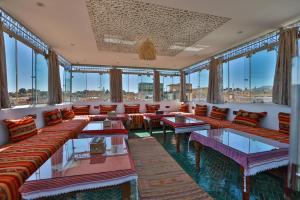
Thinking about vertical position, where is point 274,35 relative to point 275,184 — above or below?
above

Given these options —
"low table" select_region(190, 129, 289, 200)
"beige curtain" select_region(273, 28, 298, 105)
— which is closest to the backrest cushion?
"beige curtain" select_region(273, 28, 298, 105)

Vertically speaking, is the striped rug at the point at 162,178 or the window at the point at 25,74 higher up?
the window at the point at 25,74

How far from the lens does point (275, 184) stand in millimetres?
2061

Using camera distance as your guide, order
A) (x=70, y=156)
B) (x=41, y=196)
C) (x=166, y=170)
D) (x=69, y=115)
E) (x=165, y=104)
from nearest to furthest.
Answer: (x=41, y=196) → (x=70, y=156) → (x=166, y=170) → (x=69, y=115) → (x=165, y=104)

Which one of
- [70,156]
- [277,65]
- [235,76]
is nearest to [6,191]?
[70,156]

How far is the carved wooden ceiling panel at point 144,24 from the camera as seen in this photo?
243 centimetres

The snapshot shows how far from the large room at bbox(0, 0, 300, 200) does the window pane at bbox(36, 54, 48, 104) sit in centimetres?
3

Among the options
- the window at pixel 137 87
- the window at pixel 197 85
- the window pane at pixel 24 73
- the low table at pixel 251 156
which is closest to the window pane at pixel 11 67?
the window pane at pixel 24 73

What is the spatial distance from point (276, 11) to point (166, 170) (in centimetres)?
303

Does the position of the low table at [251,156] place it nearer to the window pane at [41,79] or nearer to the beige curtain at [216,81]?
the beige curtain at [216,81]

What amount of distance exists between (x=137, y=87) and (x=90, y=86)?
1.93m

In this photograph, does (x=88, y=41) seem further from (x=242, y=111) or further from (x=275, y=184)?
(x=275, y=184)

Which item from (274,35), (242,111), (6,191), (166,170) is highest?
(274,35)

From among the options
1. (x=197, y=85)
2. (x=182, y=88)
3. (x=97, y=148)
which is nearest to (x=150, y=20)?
(x=97, y=148)
